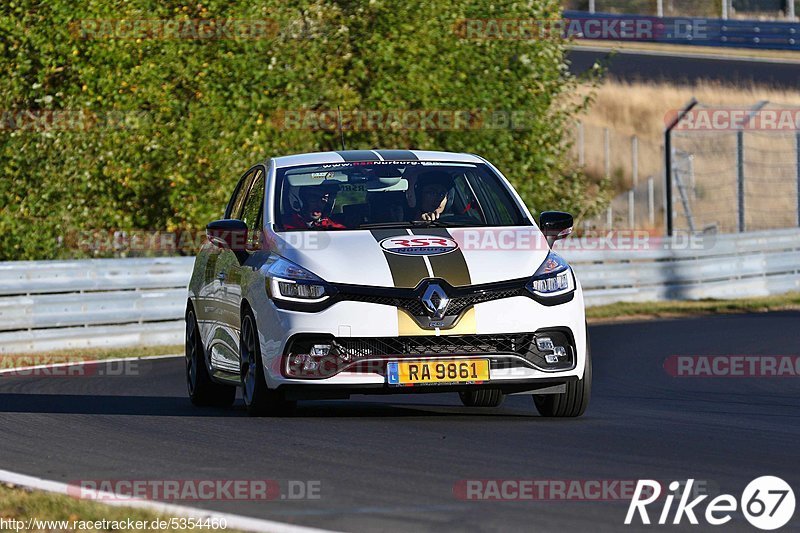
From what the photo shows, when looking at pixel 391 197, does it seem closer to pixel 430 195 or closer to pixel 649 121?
pixel 430 195

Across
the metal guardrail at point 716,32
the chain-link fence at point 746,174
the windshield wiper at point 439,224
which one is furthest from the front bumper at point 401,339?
the metal guardrail at point 716,32

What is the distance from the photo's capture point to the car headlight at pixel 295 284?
9.23m

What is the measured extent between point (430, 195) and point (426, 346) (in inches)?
57.5

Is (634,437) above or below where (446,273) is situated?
below

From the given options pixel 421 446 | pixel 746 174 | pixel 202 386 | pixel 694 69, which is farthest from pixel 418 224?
pixel 694 69

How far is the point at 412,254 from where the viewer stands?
934 centimetres

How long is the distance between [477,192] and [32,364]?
7.77 m

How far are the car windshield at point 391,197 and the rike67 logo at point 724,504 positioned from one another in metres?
3.56

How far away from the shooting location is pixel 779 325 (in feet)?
64.6

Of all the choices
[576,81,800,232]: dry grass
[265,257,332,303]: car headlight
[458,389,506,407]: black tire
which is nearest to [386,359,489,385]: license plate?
[265,257,332,303]: car headlight

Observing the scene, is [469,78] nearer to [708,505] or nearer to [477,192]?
[477,192]

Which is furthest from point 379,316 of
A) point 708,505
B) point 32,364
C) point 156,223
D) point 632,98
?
point 632,98

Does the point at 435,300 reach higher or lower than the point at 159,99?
lower

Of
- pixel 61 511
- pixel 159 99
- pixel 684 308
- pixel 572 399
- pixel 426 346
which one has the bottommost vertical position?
pixel 684 308
